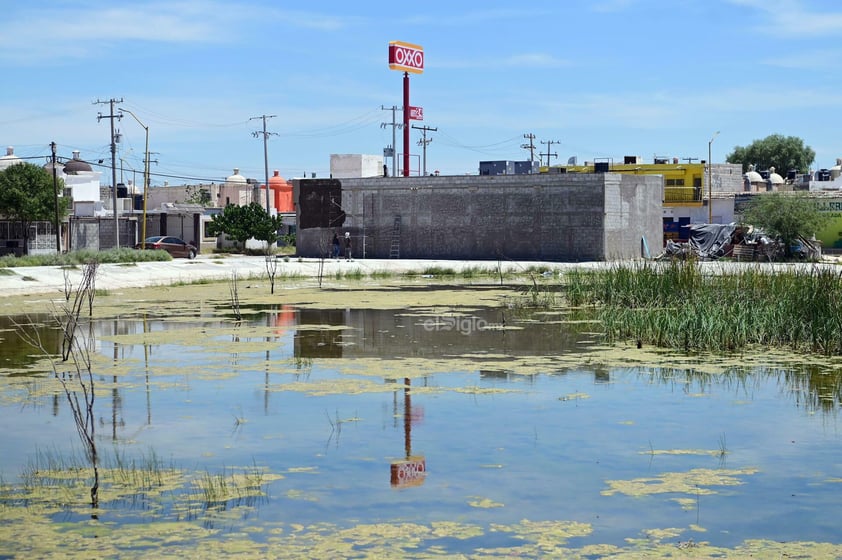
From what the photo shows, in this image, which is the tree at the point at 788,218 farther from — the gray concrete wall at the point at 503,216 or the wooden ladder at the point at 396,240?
the wooden ladder at the point at 396,240

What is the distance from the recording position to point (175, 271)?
45.2 metres

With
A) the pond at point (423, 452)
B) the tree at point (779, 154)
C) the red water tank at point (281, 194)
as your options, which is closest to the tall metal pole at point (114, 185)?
the red water tank at point (281, 194)

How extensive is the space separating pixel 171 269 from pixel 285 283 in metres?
6.24

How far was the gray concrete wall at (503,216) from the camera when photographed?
58156 mm

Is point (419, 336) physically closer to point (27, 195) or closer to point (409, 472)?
point (409, 472)

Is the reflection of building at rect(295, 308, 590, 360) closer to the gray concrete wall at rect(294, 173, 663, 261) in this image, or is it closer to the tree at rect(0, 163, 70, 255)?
the gray concrete wall at rect(294, 173, 663, 261)

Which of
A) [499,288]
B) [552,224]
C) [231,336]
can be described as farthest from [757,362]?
[552,224]

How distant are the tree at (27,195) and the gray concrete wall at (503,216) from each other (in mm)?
14624

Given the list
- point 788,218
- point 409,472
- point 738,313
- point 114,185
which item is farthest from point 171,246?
point 409,472

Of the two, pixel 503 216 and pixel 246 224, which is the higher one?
pixel 503 216

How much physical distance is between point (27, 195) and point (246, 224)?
42.8 ft

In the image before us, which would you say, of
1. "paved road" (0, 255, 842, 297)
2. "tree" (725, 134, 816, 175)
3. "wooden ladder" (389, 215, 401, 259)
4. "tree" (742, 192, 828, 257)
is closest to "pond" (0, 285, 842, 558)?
"paved road" (0, 255, 842, 297)

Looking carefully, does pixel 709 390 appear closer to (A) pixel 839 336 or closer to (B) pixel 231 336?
(A) pixel 839 336

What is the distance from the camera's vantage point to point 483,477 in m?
9.94
